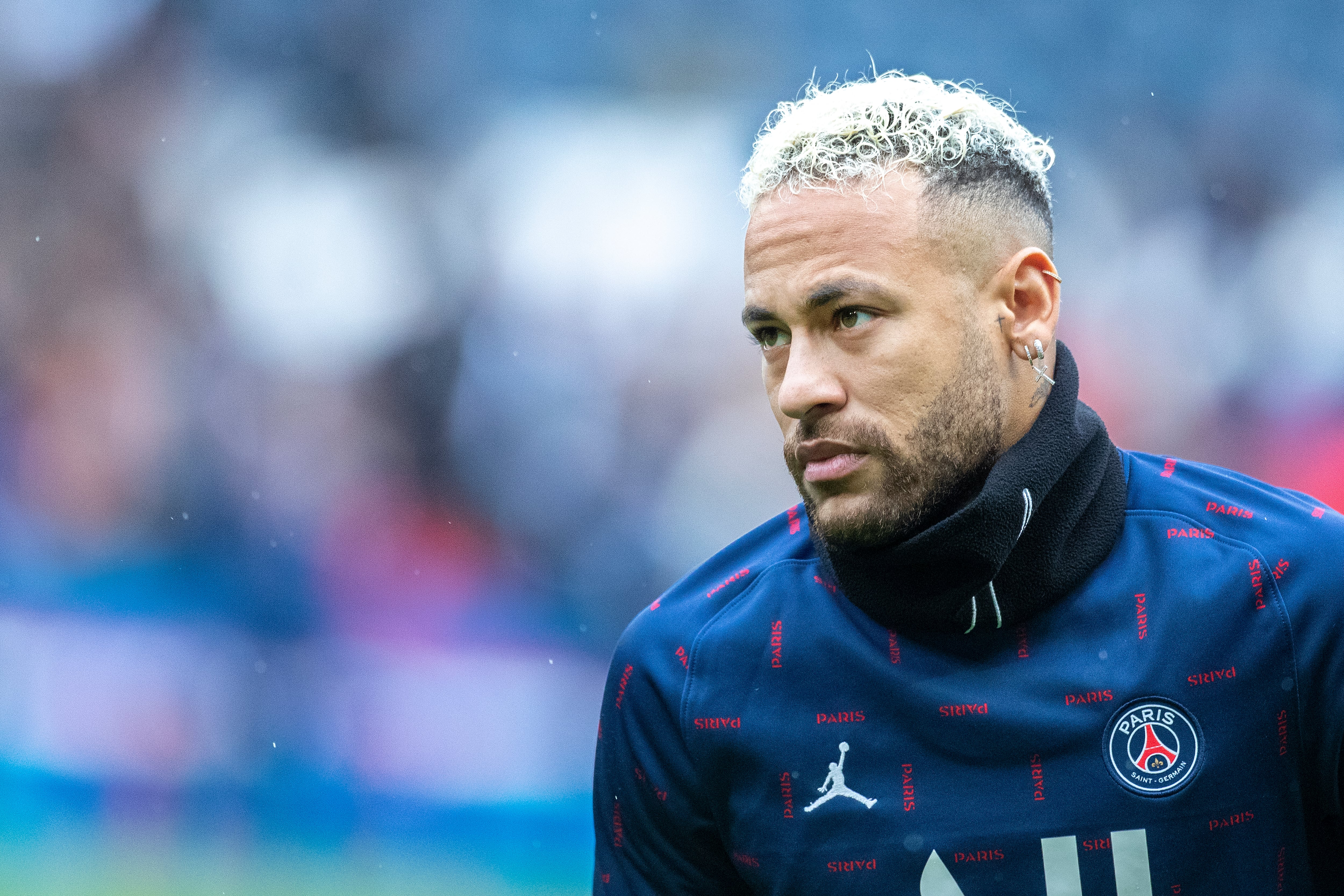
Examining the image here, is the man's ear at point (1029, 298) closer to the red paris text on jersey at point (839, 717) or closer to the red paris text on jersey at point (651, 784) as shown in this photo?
the red paris text on jersey at point (839, 717)

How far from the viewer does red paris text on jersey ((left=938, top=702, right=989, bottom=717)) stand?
1.37 meters

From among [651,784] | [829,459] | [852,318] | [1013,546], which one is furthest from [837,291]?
[651,784]

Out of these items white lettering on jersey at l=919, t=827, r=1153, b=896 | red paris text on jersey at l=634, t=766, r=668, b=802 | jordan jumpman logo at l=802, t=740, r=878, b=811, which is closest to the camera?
white lettering on jersey at l=919, t=827, r=1153, b=896

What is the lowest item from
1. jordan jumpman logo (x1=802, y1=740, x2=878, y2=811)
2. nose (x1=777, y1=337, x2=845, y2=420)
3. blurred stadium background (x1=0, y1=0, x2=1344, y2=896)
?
jordan jumpman logo (x1=802, y1=740, x2=878, y2=811)

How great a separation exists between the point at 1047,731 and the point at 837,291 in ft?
1.82

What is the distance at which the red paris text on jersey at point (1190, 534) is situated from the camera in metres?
1.42

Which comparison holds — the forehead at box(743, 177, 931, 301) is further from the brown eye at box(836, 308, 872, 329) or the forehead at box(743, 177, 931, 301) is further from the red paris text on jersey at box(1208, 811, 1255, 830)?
the red paris text on jersey at box(1208, 811, 1255, 830)

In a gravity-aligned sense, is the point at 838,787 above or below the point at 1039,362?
below

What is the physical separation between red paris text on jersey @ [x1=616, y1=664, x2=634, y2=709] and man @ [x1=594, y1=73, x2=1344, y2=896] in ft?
0.23

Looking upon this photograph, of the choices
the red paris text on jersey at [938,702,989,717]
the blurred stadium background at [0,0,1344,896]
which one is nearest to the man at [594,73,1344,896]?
the red paris text on jersey at [938,702,989,717]

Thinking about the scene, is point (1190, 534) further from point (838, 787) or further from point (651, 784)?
point (651, 784)

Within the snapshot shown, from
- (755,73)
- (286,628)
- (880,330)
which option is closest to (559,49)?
(755,73)

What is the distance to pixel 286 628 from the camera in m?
4.07

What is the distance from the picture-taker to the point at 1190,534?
1423mm
